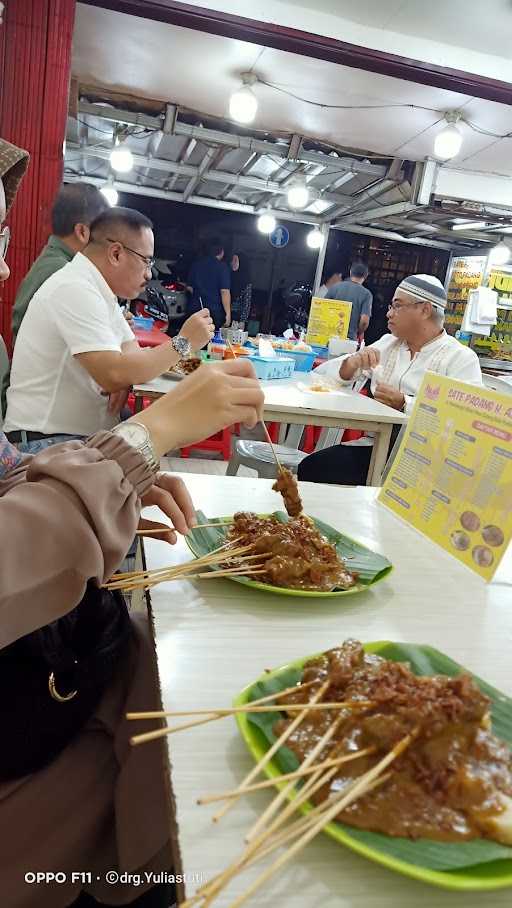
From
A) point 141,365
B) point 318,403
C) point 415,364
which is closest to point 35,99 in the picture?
point 141,365

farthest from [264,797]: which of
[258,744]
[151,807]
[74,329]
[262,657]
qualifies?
[74,329]

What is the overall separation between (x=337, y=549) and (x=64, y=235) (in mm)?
2908

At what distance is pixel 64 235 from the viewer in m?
3.56

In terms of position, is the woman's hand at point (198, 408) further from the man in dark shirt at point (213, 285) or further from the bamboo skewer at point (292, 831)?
the man in dark shirt at point (213, 285)

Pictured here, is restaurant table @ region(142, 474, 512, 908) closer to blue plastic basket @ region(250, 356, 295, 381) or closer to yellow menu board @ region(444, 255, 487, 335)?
blue plastic basket @ region(250, 356, 295, 381)

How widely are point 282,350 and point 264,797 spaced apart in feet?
17.0

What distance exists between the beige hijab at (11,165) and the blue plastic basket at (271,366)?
9.62ft

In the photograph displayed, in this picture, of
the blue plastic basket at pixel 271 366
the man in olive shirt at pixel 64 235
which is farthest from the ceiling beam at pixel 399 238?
the man in olive shirt at pixel 64 235

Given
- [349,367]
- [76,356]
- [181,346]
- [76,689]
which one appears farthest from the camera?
[349,367]

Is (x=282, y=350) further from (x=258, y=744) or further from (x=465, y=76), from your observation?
(x=258, y=744)

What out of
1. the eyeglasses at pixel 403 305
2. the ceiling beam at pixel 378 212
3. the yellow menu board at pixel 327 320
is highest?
the ceiling beam at pixel 378 212

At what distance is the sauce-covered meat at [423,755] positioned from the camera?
0.70 metres

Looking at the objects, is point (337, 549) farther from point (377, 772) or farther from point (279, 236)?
point (279, 236)

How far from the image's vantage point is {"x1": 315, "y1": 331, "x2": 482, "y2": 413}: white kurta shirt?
4254 millimetres
